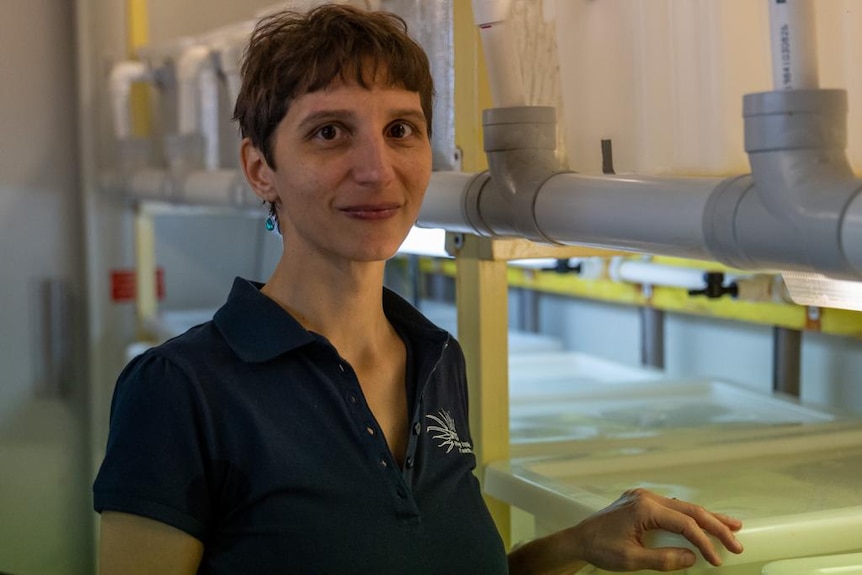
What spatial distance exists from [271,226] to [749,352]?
1.40 m

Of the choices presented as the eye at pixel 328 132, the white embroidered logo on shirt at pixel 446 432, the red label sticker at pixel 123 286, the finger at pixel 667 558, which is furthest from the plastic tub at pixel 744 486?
the red label sticker at pixel 123 286

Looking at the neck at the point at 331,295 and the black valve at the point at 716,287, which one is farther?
the black valve at the point at 716,287

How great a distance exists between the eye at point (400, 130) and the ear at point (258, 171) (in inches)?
4.2

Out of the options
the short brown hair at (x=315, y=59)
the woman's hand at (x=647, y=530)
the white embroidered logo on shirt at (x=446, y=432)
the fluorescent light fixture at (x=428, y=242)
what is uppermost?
the short brown hair at (x=315, y=59)

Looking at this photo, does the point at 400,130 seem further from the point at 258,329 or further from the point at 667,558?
the point at 667,558

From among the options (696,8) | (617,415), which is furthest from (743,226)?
(617,415)

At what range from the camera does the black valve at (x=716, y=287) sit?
1.73 metres

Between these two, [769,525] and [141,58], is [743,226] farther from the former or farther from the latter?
[141,58]

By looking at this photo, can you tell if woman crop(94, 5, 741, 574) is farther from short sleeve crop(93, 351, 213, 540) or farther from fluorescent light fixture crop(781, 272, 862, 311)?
fluorescent light fixture crop(781, 272, 862, 311)

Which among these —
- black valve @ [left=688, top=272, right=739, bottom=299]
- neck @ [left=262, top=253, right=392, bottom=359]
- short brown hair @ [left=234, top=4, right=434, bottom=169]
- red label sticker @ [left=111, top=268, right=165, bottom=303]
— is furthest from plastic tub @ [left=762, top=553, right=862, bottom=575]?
red label sticker @ [left=111, top=268, right=165, bottom=303]

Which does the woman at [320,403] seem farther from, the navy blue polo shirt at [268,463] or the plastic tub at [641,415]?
the plastic tub at [641,415]

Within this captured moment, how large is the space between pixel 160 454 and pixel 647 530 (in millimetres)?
407

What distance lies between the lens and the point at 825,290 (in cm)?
87

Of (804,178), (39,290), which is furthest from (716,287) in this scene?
(39,290)
